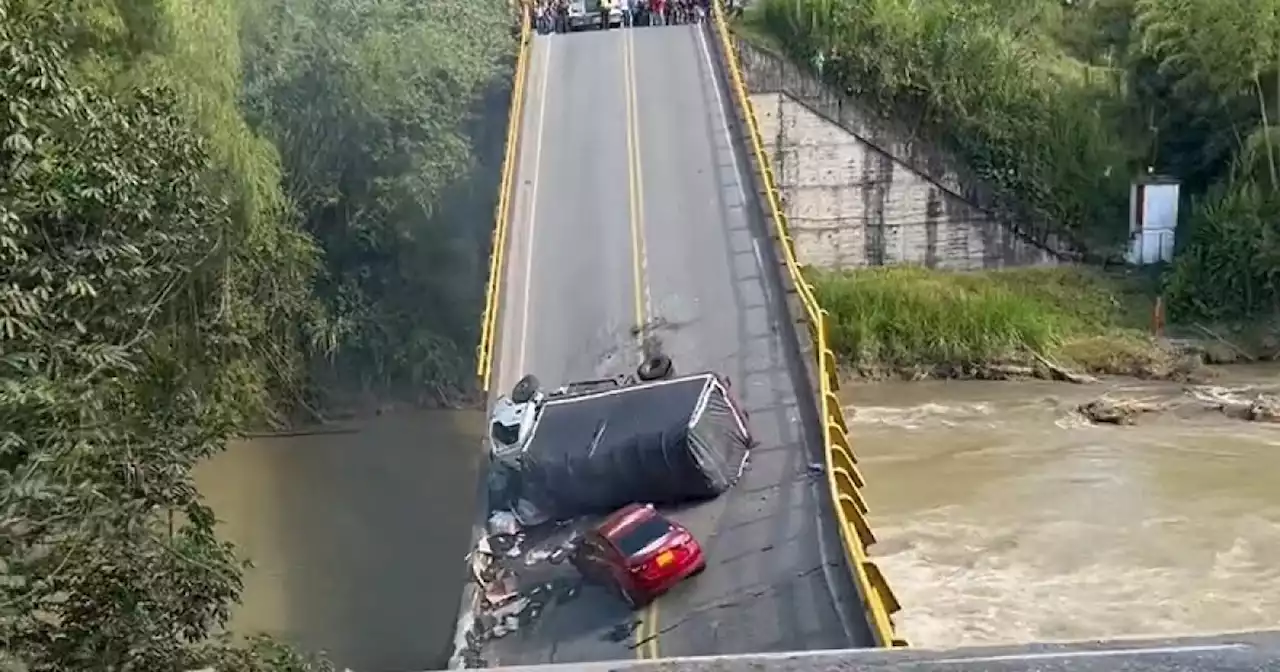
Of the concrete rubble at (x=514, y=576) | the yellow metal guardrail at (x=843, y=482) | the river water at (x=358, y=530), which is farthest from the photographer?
the river water at (x=358, y=530)

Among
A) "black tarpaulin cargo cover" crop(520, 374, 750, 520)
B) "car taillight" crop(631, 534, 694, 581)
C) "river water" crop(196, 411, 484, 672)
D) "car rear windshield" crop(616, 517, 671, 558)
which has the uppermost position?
"black tarpaulin cargo cover" crop(520, 374, 750, 520)

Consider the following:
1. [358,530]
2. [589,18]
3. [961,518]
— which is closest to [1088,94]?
[589,18]

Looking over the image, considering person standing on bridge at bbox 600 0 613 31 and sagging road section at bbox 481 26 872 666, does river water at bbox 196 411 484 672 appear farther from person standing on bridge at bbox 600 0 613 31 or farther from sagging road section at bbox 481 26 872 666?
person standing on bridge at bbox 600 0 613 31

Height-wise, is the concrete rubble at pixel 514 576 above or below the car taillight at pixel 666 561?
below

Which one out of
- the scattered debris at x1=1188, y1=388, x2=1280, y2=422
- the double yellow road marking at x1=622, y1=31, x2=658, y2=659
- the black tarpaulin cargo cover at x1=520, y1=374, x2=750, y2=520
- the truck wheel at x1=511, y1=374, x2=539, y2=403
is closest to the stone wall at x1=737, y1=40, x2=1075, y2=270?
the double yellow road marking at x1=622, y1=31, x2=658, y2=659

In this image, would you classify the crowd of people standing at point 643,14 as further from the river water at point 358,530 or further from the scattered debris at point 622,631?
the scattered debris at point 622,631

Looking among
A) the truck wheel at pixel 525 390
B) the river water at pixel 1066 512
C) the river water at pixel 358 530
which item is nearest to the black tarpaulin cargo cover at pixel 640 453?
the truck wheel at pixel 525 390
